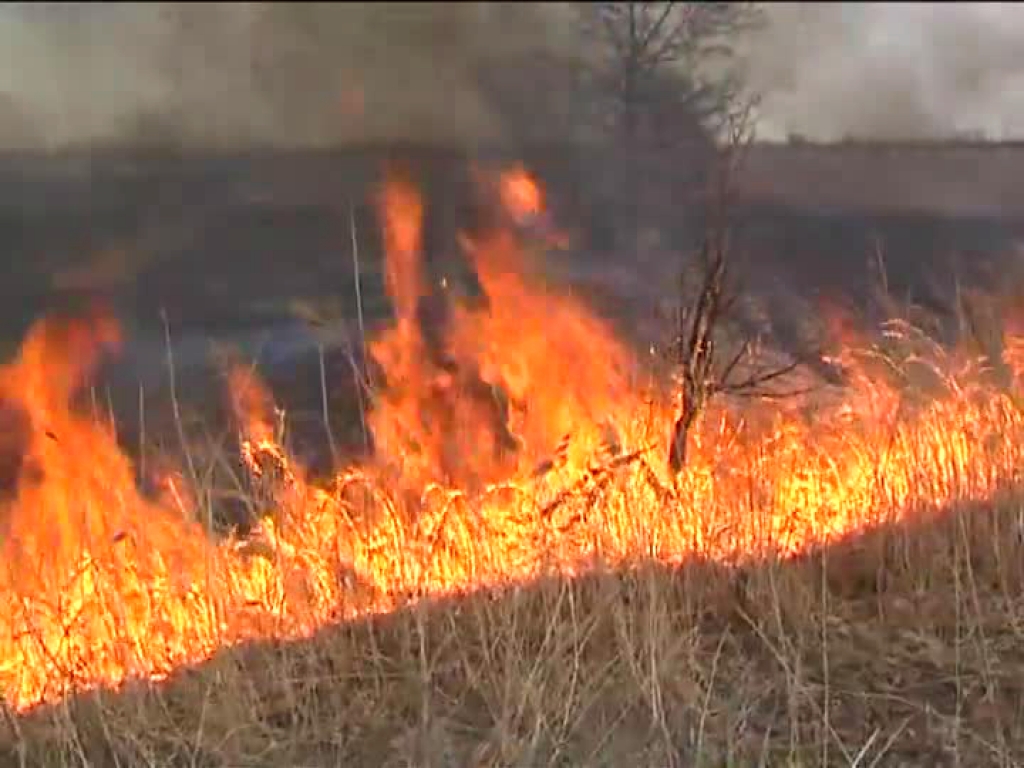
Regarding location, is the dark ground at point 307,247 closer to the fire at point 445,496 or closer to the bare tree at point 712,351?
the bare tree at point 712,351

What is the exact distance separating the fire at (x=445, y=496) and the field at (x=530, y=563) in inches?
0.4

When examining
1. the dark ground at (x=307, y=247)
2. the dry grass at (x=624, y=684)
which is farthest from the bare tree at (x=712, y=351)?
the dry grass at (x=624, y=684)

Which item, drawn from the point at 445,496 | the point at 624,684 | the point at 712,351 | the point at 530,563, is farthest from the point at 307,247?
the point at 624,684

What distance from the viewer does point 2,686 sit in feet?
10.4

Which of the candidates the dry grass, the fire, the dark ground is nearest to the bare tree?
the fire

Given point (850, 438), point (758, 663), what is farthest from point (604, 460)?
point (758, 663)

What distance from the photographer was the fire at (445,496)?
132 inches

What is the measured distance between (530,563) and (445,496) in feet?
1.45

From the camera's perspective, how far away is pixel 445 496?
375cm

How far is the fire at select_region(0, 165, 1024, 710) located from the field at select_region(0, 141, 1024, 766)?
0.4 inches

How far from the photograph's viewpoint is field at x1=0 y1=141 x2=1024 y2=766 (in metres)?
2.90

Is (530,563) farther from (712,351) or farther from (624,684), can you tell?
(712,351)

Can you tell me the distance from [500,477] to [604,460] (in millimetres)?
414

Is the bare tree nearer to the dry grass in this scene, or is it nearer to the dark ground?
the dark ground
